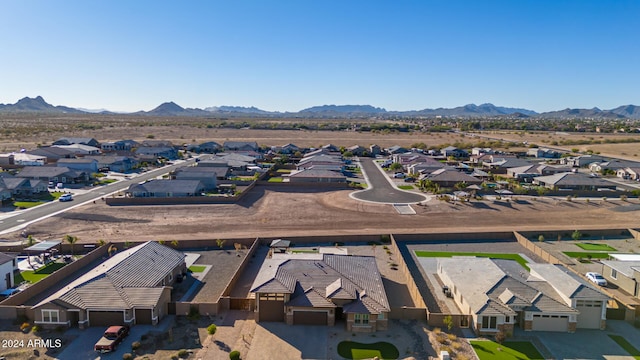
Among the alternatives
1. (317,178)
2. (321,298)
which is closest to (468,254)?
(321,298)

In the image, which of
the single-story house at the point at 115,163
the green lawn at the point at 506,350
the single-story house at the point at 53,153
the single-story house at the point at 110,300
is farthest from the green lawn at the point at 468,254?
the single-story house at the point at 53,153

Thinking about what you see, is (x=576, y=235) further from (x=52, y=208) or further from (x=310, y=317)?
(x=52, y=208)

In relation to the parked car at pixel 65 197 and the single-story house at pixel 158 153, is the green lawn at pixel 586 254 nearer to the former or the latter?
the parked car at pixel 65 197

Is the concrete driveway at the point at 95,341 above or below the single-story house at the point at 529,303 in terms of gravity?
below

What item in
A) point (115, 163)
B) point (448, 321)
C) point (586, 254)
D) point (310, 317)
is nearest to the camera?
point (448, 321)

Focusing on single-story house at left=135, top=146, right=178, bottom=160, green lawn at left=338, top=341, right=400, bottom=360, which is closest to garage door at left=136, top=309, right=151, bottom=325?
green lawn at left=338, top=341, right=400, bottom=360

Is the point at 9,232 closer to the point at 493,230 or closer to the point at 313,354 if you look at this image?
the point at 313,354
